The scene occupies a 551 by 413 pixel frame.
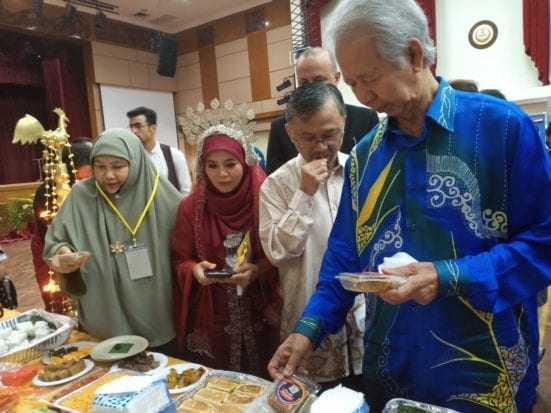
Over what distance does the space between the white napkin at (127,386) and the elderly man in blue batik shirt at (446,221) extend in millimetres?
315

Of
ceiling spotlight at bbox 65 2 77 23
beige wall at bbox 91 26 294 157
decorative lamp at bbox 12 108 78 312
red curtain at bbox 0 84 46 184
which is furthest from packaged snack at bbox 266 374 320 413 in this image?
red curtain at bbox 0 84 46 184

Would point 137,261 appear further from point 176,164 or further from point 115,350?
point 176,164

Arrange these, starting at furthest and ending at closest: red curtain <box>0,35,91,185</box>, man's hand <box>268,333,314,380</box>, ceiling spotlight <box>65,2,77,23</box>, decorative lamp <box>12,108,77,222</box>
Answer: red curtain <box>0,35,91,185</box>
ceiling spotlight <box>65,2,77,23</box>
decorative lamp <box>12,108,77,222</box>
man's hand <box>268,333,314,380</box>

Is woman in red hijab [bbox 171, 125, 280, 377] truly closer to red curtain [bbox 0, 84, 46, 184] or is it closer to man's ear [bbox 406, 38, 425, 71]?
man's ear [bbox 406, 38, 425, 71]

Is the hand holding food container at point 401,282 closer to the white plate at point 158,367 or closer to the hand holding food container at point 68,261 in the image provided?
the white plate at point 158,367

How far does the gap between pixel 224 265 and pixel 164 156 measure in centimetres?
217

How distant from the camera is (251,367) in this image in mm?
1688

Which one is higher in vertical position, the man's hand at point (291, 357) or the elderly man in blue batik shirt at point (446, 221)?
the elderly man in blue batik shirt at point (446, 221)

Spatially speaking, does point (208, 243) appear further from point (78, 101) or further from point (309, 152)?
point (78, 101)

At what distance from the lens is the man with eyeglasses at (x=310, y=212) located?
1.36 m

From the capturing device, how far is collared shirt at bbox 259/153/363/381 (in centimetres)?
136

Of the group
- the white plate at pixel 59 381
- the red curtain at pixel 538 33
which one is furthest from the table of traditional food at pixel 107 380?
the red curtain at pixel 538 33

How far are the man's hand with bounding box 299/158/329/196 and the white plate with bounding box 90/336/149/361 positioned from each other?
0.75 meters

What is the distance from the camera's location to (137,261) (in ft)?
5.68
